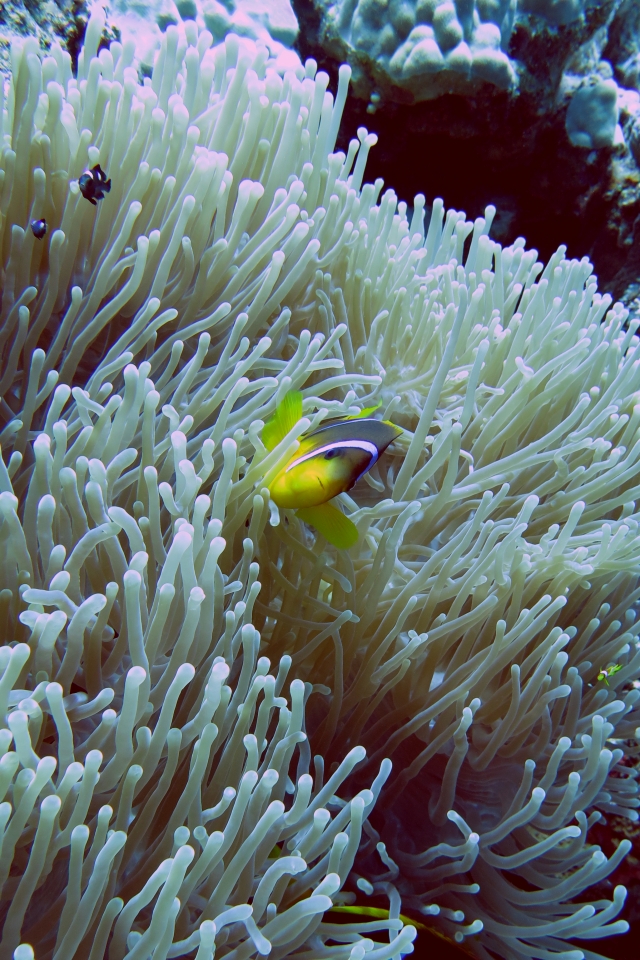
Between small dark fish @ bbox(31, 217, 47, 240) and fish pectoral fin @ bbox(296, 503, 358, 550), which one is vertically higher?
small dark fish @ bbox(31, 217, 47, 240)

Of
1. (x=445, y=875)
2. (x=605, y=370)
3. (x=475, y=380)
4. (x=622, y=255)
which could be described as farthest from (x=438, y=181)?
(x=445, y=875)

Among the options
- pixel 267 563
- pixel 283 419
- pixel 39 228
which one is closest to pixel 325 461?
pixel 283 419

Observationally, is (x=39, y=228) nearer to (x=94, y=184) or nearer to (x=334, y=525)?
(x=94, y=184)

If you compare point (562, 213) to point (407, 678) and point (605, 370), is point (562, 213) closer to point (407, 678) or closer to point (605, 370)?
point (605, 370)

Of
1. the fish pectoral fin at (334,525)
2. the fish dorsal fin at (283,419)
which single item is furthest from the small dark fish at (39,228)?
the fish pectoral fin at (334,525)

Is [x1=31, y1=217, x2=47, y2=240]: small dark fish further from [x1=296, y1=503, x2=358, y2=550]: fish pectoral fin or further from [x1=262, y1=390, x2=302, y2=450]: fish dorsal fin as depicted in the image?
[x1=296, y1=503, x2=358, y2=550]: fish pectoral fin

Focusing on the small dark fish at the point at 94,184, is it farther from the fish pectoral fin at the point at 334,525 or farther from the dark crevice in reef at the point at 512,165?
the dark crevice in reef at the point at 512,165

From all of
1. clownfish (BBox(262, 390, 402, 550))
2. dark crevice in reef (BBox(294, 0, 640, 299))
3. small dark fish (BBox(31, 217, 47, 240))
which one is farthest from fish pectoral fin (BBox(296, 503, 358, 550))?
dark crevice in reef (BBox(294, 0, 640, 299))
